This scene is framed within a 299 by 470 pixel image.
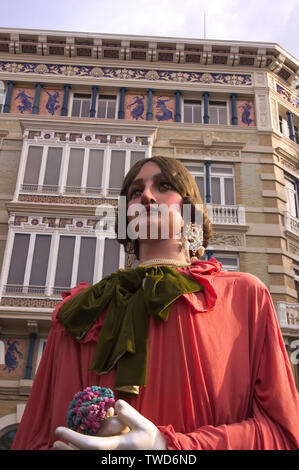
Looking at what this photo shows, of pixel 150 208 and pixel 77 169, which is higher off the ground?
pixel 77 169

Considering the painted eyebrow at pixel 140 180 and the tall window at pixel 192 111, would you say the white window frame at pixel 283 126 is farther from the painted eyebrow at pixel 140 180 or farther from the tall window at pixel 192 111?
the painted eyebrow at pixel 140 180

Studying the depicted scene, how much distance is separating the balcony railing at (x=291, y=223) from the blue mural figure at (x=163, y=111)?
200 inches

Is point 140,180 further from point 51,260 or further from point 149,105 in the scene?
point 149,105

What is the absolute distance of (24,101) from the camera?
1521 centimetres

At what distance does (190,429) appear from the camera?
2064 mm

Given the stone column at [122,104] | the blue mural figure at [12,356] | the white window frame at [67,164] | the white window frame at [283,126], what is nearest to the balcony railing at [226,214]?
the white window frame at [67,164]

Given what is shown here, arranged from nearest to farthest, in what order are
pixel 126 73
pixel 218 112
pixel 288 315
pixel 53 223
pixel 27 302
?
pixel 27 302
pixel 288 315
pixel 53 223
pixel 218 112
pixel 126 73

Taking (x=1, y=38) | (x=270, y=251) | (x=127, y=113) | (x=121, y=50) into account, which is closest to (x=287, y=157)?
(x=270, y=251)

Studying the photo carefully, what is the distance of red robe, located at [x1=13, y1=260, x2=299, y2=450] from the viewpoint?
2062 mm

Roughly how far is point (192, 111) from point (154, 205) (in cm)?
1352

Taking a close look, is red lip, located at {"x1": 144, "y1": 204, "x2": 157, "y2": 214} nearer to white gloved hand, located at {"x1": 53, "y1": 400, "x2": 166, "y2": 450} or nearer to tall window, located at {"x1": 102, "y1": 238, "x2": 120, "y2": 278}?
white gloved hand, located at {"x1": 53, "y1": 400, "x2": 166, "y2": 450}

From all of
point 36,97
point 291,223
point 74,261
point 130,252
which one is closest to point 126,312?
point 130,252

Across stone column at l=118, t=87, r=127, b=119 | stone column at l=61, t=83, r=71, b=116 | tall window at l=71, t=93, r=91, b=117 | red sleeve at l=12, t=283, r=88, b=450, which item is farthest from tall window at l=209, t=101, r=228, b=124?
red sleeve at l=12, t=283, r=88, b=450
